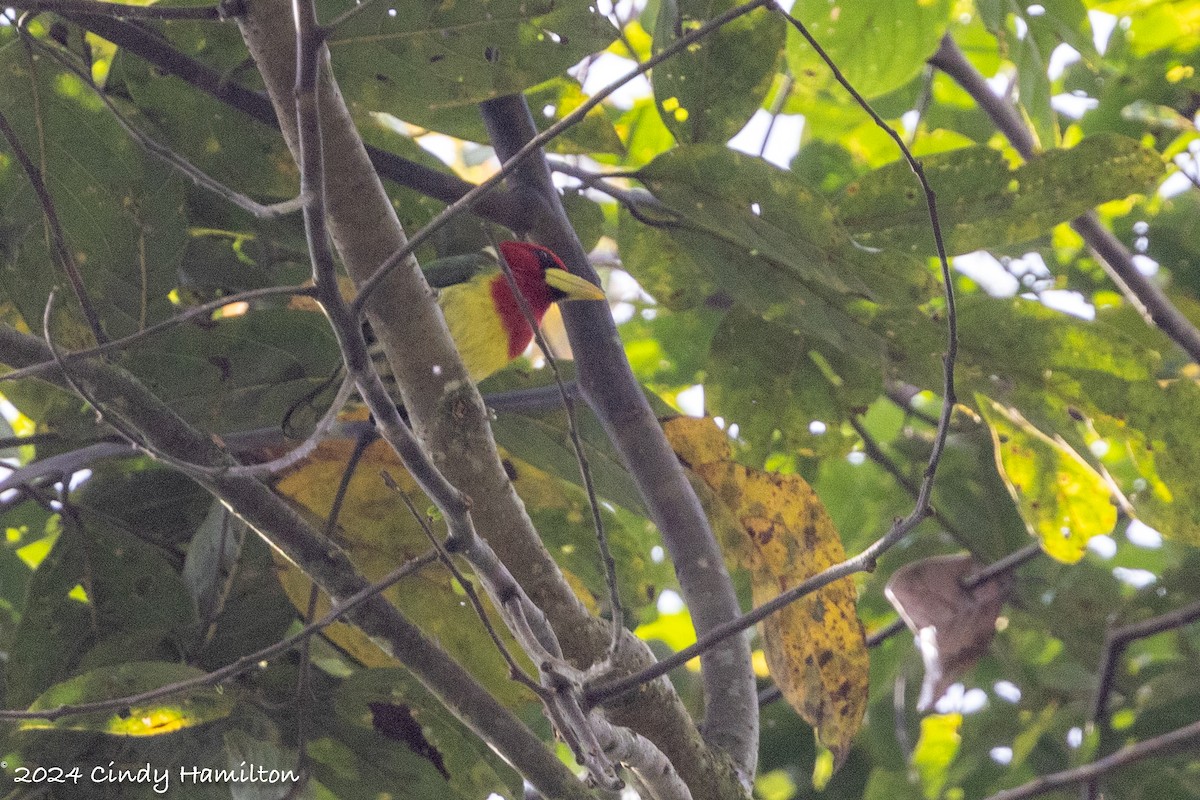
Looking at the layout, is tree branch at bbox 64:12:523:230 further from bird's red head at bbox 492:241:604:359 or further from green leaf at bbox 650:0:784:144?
green leaf at bbox 650:0:784:144

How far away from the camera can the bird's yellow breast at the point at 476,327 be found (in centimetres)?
255

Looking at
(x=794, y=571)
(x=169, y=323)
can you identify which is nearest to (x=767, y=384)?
(x=794, y=571)

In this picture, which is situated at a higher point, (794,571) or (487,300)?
(487,300)

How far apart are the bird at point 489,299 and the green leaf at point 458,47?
0.52 metres

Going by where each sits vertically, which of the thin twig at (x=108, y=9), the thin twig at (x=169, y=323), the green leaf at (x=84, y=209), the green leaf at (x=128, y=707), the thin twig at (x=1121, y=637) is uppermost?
the green leaf at (x=84, y=209)

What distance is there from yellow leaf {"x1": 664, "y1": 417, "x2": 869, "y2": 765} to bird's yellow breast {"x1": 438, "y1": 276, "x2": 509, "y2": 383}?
0.48 m

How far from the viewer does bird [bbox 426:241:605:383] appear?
2566 millimetres

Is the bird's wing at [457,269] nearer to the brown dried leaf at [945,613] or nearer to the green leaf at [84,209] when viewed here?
the green leaf at [84,209]

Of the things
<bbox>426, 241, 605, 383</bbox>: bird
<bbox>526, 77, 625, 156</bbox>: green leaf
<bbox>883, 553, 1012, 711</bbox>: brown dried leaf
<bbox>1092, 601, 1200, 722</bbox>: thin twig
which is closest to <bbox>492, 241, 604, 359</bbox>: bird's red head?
<bbox>426, 241, 605, 383</bbox>: bird

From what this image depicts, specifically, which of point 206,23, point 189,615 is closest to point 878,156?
point 206,23

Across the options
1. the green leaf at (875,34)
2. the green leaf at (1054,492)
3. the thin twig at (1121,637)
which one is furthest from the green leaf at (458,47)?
the thin twig at (1121,637)

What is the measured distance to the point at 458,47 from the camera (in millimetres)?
1954

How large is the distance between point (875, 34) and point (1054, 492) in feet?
3.26

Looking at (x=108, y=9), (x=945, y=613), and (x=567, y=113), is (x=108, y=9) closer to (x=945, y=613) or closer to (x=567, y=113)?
(x=567, y=113)
